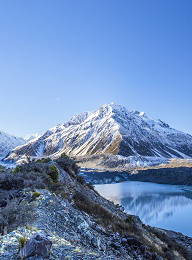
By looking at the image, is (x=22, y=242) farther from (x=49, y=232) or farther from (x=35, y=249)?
(x=49, y=232)

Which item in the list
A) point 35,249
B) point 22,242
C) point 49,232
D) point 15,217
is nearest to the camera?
point 35,249

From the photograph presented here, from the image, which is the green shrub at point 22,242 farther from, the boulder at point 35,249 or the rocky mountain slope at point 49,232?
the boulder at point 35,249

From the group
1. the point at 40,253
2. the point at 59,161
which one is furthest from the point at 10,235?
the point at 59,161

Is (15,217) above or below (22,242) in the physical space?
above

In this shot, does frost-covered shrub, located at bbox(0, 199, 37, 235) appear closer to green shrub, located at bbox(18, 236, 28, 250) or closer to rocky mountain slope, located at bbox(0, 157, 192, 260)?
rocky mountain slope, located at bbox(0, 157, 192, 260)

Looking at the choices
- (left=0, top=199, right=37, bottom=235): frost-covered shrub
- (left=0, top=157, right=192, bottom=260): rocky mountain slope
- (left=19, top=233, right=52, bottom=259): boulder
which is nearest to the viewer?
(left=19, top=233, right=52, bottom=259): boulder

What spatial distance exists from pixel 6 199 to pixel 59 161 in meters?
18.4

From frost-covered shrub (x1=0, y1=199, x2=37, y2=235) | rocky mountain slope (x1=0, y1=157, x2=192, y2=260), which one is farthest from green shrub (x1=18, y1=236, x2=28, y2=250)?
frost-covered shrub (x1=0, y1=199, x2=37, y2=235)

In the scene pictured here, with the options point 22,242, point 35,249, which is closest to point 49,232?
point 22,242

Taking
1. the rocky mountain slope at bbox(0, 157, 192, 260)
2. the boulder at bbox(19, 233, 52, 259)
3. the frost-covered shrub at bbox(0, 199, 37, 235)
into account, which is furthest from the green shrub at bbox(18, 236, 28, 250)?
the frost-covered shrub at bbox(0, 199, 37, 235)

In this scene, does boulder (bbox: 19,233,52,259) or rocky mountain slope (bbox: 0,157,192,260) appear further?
rocky mountain slope (bbox: 0,157,192,260)

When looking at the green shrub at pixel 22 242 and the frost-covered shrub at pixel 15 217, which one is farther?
the frost-covered shrub at pixel 15 217

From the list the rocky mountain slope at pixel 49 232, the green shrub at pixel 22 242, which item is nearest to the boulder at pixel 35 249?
the rocky mountain slope at pixel 49 232

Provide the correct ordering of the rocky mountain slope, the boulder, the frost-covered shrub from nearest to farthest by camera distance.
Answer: the boulder
the rocky mountain slope
the frost-covered shrub
